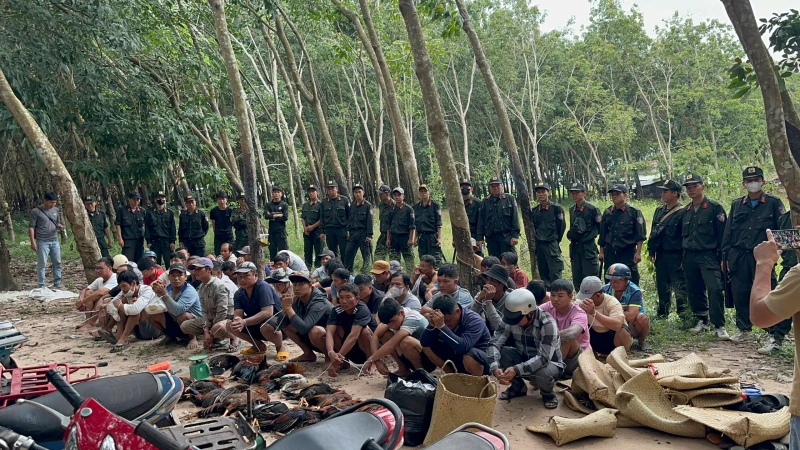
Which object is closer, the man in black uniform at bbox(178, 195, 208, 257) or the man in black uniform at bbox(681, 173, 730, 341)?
the man in black uniform at bbox(681, 173, 730, 341)

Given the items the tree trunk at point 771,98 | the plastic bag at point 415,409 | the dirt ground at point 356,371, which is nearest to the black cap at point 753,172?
the dirt ground at point 356,371

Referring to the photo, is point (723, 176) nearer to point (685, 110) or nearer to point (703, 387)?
point (703, 387)

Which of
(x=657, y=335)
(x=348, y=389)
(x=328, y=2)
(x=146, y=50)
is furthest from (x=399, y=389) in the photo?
(x=146, y=50)

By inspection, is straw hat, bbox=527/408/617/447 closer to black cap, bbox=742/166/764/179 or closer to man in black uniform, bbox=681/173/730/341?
man in black uniform, bbox=681/173/730/341

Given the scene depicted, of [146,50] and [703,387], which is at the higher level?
[146,50]

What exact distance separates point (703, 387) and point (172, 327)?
610 cm

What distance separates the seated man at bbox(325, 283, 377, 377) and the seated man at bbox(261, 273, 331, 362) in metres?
0.14

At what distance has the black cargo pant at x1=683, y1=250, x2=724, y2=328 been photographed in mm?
7172

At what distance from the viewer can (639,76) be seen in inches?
1187

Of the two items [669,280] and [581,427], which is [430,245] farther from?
[581,427]

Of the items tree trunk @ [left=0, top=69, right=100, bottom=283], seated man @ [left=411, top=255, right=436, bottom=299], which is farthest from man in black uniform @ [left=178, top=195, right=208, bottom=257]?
seated man @ [left=411, top=255, right=436, bottom=299]

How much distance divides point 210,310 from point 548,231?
196 inches

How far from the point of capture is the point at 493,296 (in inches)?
251

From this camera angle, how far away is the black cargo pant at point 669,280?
7.76m
